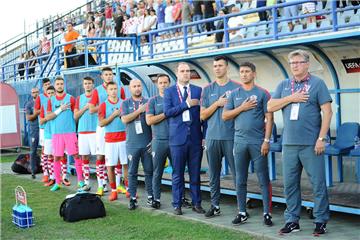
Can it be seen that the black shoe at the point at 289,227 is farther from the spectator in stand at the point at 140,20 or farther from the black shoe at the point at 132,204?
the spectator in stand at the point at 140,20

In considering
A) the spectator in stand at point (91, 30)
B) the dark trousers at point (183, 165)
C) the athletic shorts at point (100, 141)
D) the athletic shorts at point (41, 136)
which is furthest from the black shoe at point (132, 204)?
the spectator in stand at point (91, 30)

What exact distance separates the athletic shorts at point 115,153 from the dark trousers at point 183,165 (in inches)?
68.1

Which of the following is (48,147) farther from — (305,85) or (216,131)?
(305,85)

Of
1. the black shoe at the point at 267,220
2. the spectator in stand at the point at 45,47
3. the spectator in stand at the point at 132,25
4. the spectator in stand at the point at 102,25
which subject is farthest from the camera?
A: the spectator in stand at the point at 45,47

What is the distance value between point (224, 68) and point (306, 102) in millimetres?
1532

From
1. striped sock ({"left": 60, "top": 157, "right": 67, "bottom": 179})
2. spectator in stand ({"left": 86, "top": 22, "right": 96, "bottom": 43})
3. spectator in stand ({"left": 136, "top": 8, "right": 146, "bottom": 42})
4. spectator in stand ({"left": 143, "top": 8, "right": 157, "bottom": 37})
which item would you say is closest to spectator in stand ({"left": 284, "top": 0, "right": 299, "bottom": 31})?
striped sock ({"left": 60, "top": 157, "right": 67, "bottom": 179})

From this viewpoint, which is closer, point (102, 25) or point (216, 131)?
point (216, 131)

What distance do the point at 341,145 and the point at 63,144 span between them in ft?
18.5

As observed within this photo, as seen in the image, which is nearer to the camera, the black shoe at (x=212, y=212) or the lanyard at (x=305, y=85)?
the lanyard at (x=305, y=85)

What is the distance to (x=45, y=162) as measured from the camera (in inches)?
506

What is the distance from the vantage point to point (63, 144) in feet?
39.1

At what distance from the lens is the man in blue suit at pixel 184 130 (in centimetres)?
862

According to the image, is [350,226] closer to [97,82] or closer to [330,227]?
[330,227]

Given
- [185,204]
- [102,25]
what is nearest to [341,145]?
[185,204]
